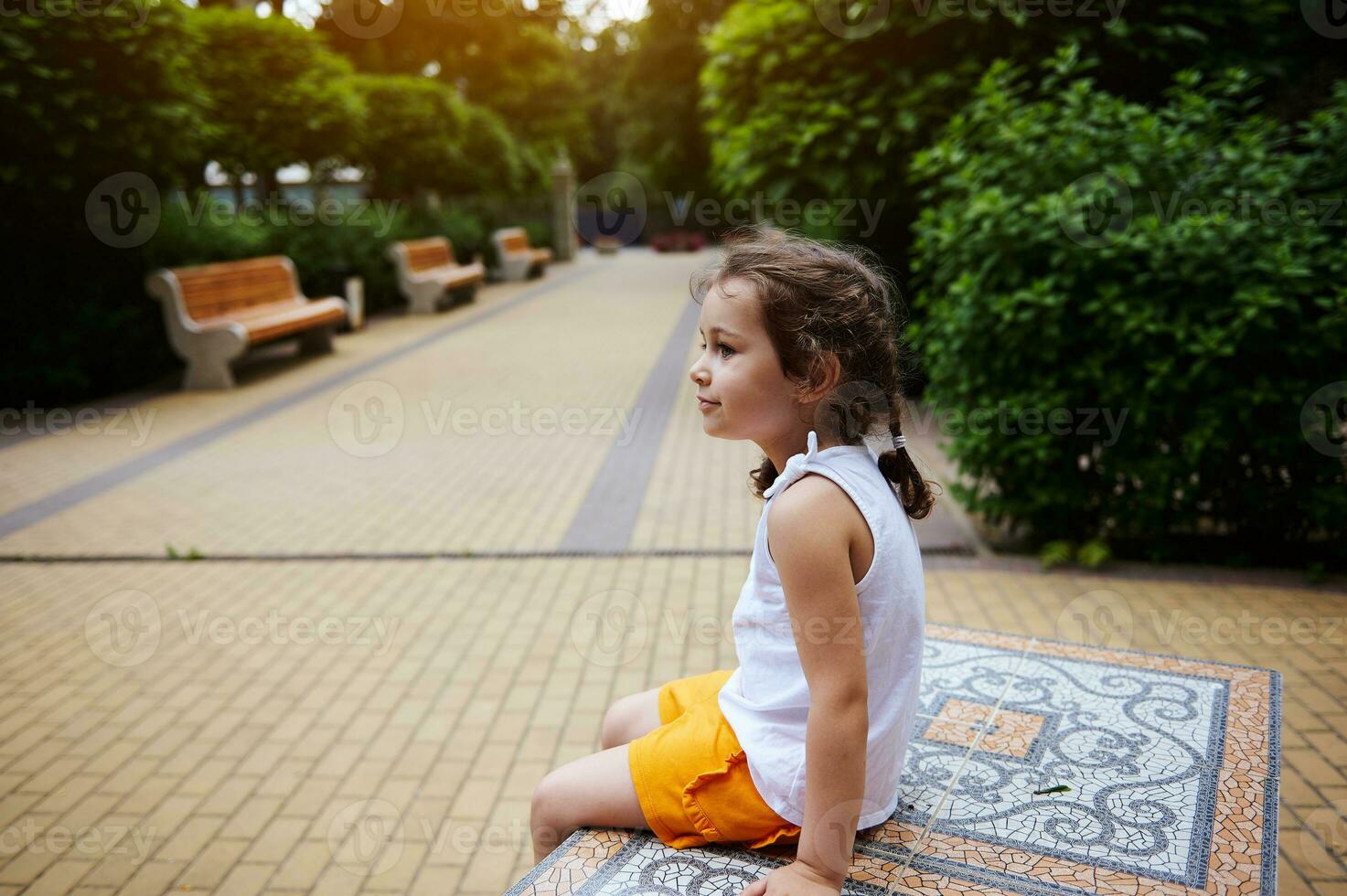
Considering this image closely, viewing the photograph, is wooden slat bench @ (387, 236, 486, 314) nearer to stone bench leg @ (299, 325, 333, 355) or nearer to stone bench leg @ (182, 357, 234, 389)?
stone bench leg @ (299, 325, 333, 355)

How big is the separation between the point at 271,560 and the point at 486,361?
7.26 metres

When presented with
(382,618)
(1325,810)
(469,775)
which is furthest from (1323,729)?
(382,618)

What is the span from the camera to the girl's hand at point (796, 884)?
62.7 inches

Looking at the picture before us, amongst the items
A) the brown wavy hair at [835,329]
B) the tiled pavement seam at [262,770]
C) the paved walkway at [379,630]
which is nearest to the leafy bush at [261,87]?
the paved walkway at [379,630]

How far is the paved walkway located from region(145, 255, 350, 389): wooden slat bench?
180 cm

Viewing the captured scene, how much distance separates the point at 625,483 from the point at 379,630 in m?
2.70

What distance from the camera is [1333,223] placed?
471cm

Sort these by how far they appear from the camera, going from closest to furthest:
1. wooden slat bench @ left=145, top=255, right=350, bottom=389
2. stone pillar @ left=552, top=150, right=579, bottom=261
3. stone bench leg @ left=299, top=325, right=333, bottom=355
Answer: wooden slat bench @ left=145, top=255, right=350, bottom=389 → stone bench leg @ left=299, top=325, right=333, bottom=355 → stone pillar @ left=552, top=150, right=579, bottom=261

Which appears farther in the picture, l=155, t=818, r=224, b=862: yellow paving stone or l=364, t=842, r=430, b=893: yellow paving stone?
l=155, t=818, r=224, b=862: yellow paving stone

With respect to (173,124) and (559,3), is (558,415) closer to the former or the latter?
(173,124)

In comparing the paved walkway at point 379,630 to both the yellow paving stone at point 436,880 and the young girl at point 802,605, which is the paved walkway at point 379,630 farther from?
the young girl at point 802,605

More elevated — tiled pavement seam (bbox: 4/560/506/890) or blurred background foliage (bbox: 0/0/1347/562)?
blurred background foliage (bbox: 0/0/1347/562)

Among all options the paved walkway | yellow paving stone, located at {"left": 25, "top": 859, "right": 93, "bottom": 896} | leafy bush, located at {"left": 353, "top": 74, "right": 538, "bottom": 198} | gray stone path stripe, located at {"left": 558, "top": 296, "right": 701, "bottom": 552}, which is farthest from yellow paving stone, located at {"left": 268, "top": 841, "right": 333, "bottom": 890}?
leafy bush, located at {"left": 353, "top": 74, "right": 538, "bottom": 198}

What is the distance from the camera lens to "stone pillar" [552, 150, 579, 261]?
33156 millimetres
